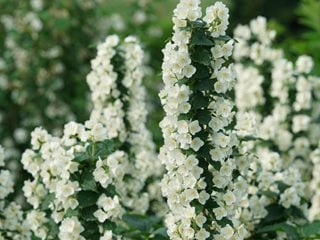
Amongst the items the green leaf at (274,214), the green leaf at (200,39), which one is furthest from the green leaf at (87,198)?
the green leaf at (274,214)

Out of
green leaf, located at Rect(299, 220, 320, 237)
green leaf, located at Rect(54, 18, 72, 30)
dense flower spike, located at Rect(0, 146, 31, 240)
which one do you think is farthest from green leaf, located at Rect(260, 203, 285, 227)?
green leaf, located at Rect(54, 18, 72, 30)

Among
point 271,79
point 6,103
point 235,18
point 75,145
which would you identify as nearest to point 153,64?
point 6,103

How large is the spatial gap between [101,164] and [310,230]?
103 centimetres

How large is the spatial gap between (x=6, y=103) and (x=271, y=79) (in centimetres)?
289

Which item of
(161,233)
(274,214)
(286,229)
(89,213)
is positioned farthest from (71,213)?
(274,214)

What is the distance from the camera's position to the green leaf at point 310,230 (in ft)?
12.8

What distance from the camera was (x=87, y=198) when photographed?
363 cm

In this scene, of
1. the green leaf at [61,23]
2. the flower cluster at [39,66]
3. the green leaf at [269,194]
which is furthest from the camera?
the flower cluster at [39,66]

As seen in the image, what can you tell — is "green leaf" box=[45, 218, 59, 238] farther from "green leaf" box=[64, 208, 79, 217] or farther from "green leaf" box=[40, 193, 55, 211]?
"green leaf" box=[64, 208, 79, 217]

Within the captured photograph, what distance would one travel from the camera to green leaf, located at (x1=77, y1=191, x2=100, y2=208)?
3617 mm

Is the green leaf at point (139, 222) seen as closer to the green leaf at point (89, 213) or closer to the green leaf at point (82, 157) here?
the green leaf at point (89, 213)

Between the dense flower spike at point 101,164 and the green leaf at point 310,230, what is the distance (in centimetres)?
84

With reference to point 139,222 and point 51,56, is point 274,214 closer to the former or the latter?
point 139,222

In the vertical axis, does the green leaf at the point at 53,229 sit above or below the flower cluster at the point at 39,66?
below
